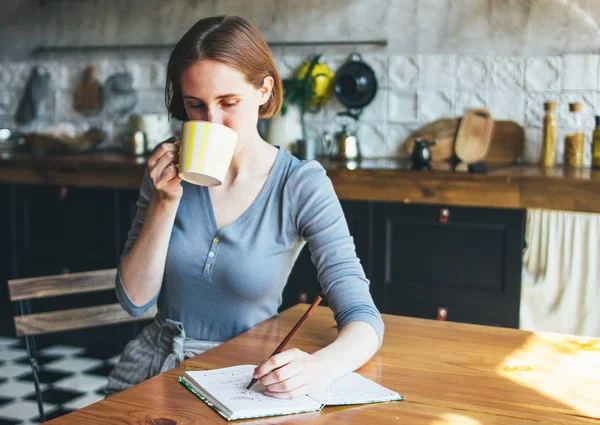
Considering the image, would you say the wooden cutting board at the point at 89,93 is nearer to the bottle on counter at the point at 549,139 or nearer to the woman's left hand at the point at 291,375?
the bottle on counter at the point at 549,139

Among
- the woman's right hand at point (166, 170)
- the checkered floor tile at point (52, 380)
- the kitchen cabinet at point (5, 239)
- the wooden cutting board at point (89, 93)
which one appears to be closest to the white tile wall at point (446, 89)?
the wooden cutting board at point (89, 93)

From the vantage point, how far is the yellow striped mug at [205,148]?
123cm

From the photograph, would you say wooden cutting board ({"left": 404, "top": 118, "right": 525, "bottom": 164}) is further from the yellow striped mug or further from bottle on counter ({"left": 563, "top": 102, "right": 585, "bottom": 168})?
the yellow striped mug

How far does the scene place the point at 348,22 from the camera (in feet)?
11.9

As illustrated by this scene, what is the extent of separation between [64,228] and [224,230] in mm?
2327

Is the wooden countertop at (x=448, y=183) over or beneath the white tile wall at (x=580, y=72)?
beneath

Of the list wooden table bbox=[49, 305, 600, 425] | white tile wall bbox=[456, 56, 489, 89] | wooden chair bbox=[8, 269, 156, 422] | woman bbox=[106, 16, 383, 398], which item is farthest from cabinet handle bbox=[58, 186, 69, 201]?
wooden table bbox=[49, 305, 600, 425]

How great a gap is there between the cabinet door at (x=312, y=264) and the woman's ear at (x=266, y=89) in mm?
1435

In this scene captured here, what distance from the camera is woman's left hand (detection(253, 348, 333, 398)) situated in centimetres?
107

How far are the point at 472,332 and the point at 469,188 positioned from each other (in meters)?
1.40

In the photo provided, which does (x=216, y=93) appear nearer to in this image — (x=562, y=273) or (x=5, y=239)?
(x=562, y=273)

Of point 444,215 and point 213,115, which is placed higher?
point 213,115

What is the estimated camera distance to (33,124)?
440 centimetres

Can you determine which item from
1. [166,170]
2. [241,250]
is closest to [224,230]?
[241,250]
